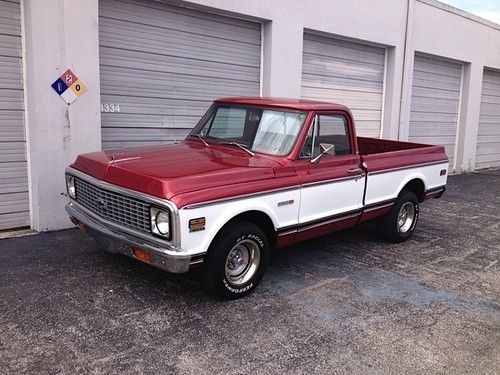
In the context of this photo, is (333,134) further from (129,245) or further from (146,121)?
(146,121)

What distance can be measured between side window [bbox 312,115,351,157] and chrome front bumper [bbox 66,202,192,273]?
1.96 meters

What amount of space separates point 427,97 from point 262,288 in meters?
10.3

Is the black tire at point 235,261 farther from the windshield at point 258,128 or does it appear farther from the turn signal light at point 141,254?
the windshield at point 258,128

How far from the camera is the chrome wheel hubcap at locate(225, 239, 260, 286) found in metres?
4.42

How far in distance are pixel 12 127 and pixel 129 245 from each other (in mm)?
3107

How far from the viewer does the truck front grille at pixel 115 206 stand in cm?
399

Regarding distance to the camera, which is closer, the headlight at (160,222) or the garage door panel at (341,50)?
the headlight at (160,222)

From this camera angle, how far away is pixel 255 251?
4535 millimetres

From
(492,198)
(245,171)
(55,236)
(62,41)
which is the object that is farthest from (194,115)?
(492,198)

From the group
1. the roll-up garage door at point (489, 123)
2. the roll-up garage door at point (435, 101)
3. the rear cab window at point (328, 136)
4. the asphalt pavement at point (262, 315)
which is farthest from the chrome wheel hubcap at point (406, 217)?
Answer: the roll-up garage door at point (489, 123)

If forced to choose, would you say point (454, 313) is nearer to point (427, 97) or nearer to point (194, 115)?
point (194, 115)

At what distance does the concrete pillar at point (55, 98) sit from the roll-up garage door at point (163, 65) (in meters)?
0.44

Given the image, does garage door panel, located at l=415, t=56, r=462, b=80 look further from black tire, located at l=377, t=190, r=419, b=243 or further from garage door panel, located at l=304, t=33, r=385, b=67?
black tire, located at l=377, t=190, r=419, b=243

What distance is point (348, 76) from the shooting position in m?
10.8
